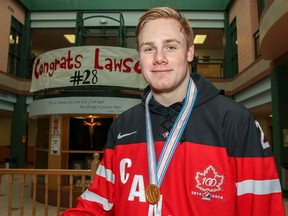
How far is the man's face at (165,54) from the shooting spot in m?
1.26

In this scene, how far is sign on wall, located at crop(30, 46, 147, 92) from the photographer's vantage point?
23.8 ft

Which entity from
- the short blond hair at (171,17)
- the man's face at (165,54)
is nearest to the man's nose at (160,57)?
the man's face at (165,54)

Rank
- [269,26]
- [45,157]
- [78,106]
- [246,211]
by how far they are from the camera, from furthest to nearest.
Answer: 1. [45,157]
2. [78,106]
3. [269,26]
4. [246,211]

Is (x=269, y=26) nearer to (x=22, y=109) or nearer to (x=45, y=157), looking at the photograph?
(x=45, y=157)

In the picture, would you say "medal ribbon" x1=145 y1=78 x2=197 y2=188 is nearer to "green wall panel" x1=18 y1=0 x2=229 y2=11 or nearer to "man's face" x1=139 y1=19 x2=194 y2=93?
"man's face" x1=139 y1=19 x2=194 y2=93

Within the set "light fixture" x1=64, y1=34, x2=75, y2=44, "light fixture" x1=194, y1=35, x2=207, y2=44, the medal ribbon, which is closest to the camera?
the medal ribbon

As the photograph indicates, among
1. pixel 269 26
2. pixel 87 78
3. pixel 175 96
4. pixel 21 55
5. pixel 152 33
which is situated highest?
pixel 21 55

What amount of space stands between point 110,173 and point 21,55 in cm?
1490

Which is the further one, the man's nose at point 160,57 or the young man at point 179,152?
the man's nose at point 160,57

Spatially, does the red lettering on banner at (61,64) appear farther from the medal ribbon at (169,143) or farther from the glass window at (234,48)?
the glass window at (234,48)

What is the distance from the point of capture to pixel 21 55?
14.6m

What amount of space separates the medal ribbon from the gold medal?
2 centimetres

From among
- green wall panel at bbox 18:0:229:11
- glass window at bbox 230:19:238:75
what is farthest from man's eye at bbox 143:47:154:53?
green wall panel at bbox 18:0:229:11

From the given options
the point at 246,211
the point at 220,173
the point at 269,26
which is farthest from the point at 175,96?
the point at 269,26
